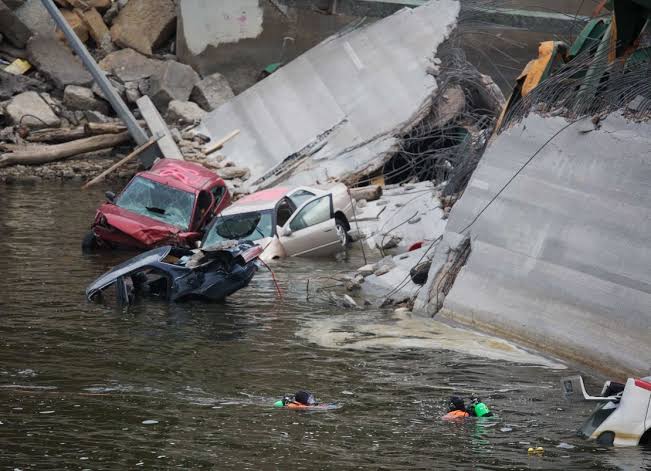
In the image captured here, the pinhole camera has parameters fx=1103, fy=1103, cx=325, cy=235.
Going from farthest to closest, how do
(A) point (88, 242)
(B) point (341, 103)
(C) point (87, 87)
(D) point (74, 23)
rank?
(D) point (74, 23)
(C) point (87, 87)
(B) point (341, 103)
(A) point (88, 242)

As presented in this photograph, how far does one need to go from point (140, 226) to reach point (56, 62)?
12.1 metres

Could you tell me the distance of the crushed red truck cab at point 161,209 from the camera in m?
Result: 20.4

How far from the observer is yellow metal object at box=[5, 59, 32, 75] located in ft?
100

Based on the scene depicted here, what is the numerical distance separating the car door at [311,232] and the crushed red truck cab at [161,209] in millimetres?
1784

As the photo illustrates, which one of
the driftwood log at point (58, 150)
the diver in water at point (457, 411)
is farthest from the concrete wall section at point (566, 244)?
the driftwood log at point (58, 150)

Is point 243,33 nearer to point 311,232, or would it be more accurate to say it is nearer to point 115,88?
point 115,88

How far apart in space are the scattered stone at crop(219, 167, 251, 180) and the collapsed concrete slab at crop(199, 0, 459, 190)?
25cm

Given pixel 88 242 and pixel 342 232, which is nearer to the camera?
pixel 88 242

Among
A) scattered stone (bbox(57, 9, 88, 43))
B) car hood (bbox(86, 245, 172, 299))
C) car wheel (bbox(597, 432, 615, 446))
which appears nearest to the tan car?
car hood (bbox(86, 245, 172, 299))

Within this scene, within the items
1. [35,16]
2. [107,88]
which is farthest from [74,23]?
[107,88]

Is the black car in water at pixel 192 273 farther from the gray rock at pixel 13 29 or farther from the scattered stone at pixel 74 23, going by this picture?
the scattered stone at pixel 74 23

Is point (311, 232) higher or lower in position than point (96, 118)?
lower

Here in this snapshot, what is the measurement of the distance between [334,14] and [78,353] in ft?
63.1

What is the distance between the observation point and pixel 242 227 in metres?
20.7
